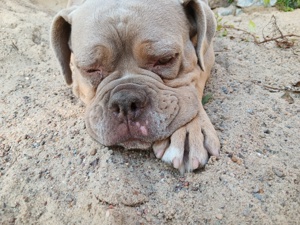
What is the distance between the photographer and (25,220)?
1970 millimetres

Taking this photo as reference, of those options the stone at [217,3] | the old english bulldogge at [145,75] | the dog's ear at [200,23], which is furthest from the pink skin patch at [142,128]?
the stone at [217,3]

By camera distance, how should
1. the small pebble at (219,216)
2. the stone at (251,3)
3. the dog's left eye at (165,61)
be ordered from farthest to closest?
the stone at (251,3) < the dog's left eye at (165,61) < the small pebble at (219,216)

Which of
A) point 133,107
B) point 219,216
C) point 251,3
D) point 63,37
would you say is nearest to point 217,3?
point 251,3

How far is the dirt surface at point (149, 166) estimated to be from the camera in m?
1.93

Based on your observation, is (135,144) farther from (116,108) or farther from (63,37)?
(63,37)

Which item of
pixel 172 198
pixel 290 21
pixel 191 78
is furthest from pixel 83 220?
pixel 290 21

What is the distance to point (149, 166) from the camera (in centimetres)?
221

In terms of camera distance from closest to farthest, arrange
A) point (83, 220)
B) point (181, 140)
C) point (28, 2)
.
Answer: point (83, 220), point (181, 140), point (28, 2)

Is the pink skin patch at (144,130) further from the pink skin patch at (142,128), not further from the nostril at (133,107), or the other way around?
the nostril at (133,107)

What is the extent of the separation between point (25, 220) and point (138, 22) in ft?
4.22

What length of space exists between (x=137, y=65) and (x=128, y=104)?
0.35 metres

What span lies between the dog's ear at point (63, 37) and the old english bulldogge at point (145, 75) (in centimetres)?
5

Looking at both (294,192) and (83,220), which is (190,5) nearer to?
(294,192)

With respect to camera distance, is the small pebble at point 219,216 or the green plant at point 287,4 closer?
the small pebble at point 219,216
